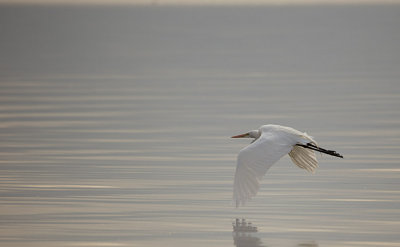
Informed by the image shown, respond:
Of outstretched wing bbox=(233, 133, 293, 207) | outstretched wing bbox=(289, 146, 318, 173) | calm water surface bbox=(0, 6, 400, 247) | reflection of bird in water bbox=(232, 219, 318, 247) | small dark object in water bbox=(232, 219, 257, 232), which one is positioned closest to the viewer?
reflection of bird in water bbox=(232, 219, 318, 247)

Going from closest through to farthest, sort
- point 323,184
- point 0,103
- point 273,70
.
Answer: point 323,184, point 0,103, point 273,70

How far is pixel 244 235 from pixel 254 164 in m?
1.12

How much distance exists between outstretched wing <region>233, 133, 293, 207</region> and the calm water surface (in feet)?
0.85

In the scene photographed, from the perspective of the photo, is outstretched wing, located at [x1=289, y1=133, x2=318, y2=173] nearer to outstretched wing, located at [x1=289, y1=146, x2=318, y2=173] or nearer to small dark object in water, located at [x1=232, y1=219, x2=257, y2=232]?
outstretched wing, located at [x1=289, y1=146, x2=318, y2=173]

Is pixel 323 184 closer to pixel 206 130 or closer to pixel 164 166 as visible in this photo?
pixel 164 166

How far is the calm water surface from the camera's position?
35.6 ft

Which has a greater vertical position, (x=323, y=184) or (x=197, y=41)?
(x=197, y=41)

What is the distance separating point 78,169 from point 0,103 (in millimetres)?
8612

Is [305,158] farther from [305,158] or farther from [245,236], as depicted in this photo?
[245,236]

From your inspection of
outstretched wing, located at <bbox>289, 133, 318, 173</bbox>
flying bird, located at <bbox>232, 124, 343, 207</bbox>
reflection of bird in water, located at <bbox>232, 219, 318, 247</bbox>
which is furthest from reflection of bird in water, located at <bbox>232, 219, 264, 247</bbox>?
outstretched wing, located at <bbox>289, 133, 318, 173</bbox>

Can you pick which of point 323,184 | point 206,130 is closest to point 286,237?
point 323,184

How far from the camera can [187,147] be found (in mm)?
16141

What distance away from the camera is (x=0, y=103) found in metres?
22.6

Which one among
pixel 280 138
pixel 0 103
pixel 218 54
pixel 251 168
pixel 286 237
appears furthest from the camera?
pixel 218 54
